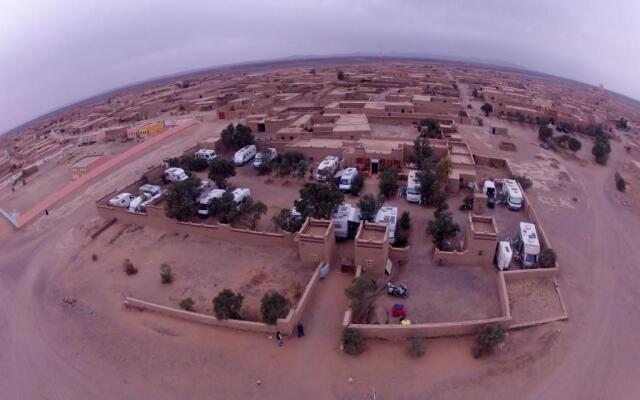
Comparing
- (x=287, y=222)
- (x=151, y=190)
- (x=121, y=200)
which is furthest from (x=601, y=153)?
(x=121, y=200)

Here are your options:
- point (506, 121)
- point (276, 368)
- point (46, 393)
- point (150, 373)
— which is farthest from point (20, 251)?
point (506, 121)

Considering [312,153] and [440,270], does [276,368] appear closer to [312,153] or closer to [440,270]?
[440,270]

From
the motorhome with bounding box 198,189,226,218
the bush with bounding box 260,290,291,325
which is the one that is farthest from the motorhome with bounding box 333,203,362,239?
the motorhome with bounding box 198,189,226,218

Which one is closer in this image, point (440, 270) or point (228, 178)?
point (440, 270)

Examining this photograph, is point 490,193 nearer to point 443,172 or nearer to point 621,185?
point 443,172

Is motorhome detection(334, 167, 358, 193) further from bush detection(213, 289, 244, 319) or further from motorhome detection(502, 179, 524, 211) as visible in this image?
bush detection(213, 289, 244, 319)
